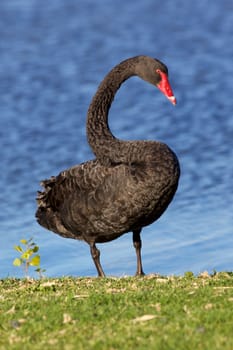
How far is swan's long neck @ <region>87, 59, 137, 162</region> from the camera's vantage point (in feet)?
32.6

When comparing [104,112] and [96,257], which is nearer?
[96,257]

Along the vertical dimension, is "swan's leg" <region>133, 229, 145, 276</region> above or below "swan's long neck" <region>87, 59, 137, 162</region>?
below

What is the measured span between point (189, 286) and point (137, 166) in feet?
6.28

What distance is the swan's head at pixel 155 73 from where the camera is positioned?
9883 millimetres

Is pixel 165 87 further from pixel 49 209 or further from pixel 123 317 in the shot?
pixel 123 317

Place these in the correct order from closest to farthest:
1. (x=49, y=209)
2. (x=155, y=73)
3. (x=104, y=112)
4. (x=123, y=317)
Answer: (x=123, y=317) < (x=155, y=73) < (x=104, y=112) < (x=49, y=209)

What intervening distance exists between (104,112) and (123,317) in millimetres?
4542

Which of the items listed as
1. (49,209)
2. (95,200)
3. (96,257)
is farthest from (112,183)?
(49,209)

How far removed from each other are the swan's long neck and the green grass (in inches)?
84.9

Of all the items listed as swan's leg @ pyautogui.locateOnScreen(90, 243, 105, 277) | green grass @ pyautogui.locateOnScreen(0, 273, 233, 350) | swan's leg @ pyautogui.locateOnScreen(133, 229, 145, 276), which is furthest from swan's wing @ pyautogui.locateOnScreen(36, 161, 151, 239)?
green grass @ pyautogui.locateOnScreen(0, 273, 233, 350)

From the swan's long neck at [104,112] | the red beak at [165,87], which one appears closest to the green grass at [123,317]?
the swan's long neck at [104,112]

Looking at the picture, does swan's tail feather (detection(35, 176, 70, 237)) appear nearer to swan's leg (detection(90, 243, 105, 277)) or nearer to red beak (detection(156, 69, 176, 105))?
swan's leg (detection(90, 243, 105, 277))

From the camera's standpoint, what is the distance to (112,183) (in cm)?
923

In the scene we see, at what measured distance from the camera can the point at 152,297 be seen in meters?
7.11
